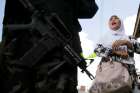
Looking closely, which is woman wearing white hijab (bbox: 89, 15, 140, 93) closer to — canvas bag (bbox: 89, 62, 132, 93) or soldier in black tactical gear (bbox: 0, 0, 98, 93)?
canvas bag (bbox: 89, 62, 132, 93)

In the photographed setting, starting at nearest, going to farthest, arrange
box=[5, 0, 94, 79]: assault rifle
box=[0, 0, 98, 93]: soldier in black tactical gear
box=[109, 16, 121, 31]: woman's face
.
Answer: box=[0, 0, 98, 93]: soldier in black tactical gear
box=[5, 0, 94, 79]: assault rifle
box=[109, 16, 121, 31]: woman's face

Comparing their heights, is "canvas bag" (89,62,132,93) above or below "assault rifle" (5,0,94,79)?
below

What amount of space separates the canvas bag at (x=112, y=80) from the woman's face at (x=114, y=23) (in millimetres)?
468

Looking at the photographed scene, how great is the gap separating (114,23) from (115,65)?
1.82ft

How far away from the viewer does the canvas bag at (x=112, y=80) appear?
14.2 ft

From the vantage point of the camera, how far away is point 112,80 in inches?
173

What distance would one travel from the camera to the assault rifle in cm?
370

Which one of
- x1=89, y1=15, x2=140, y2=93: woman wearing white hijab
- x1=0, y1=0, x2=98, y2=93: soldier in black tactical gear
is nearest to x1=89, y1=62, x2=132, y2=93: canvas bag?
x1=89, y1=15, x2=140, y2=93: woman wearing white hijab

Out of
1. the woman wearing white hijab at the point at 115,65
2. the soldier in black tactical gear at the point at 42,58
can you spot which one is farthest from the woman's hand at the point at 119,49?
the soldier in black tactical gear at the point at 42,58

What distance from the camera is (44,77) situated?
3.60m

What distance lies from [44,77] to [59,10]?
618 millimetres

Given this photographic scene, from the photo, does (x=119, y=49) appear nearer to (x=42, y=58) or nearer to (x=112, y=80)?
(x=112, y=80)

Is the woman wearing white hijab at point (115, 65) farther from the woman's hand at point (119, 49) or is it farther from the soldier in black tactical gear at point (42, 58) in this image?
the soldier in black tactical gear at point (42, 58)

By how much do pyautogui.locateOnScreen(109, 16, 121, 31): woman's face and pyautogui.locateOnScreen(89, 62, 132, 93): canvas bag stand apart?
1.54 ft
